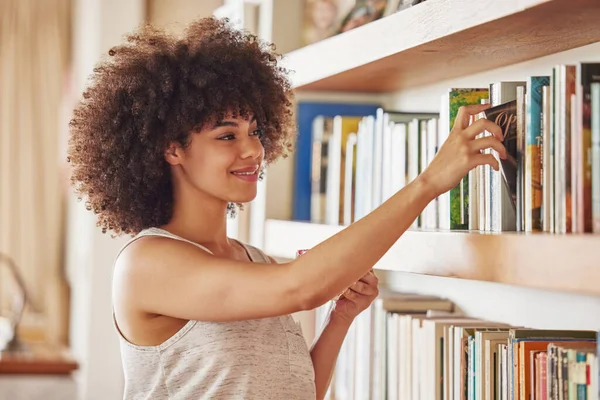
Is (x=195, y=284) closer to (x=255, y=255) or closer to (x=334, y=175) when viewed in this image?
(x=255, y=255)

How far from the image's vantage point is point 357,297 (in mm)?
1632

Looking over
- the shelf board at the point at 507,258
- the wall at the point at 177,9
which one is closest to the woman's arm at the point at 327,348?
the shelf board at the point at 507,258

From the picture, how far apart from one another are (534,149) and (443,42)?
0.29 metres

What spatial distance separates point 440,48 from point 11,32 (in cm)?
351

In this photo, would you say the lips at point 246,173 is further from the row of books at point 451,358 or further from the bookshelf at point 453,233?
the row of books at point 451,358

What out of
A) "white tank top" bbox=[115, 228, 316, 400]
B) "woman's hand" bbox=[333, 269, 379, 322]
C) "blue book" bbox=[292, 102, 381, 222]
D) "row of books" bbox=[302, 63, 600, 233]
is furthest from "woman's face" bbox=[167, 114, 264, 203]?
"blue book" bbox=[292, 102, 381, 222]

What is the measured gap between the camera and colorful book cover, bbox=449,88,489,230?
1.57 m

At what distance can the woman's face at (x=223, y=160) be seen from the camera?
60.2 inches

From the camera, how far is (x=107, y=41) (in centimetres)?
382

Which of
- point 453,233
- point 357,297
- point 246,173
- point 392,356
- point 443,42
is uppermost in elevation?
point 443,42

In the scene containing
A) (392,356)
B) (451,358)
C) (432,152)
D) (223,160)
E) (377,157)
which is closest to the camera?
(223,160)

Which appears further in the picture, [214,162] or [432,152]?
[432,152]

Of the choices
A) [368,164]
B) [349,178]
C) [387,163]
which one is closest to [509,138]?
[387,163]

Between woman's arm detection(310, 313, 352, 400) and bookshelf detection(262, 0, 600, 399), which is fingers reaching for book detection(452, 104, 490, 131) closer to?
bookshelf detection(262, 0, 600, 399)
